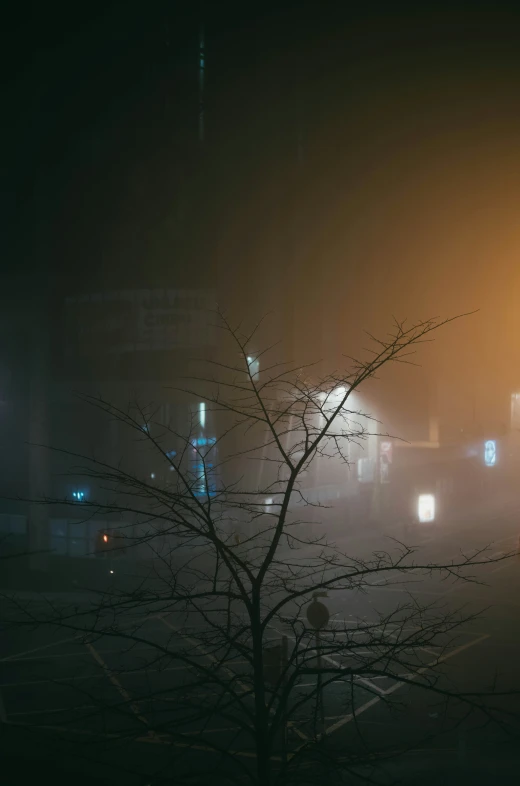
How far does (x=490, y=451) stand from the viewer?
185 ft

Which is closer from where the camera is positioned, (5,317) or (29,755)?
(29,755)

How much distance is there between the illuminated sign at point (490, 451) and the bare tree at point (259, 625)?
75.3 ft

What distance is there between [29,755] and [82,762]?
1163 mm

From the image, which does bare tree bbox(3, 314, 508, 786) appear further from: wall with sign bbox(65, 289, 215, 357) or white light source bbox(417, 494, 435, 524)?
white light source bbox(417, 494, 435, 524)

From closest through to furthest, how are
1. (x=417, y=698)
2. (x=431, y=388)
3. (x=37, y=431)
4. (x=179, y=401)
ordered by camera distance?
(x=417, y=698)
(x=37, y=431)
(x=179, y=401)
(x=431, y=388)

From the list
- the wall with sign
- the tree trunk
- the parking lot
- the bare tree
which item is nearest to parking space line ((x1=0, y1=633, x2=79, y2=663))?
the parking lot

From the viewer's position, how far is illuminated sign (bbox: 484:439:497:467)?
5612 centimetres

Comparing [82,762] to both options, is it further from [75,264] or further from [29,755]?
[75,264]

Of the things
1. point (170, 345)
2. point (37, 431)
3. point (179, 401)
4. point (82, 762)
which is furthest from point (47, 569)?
point (82, 762)

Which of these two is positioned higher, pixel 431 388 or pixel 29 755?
pixel 431 388

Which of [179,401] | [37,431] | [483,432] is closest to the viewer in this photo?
[37,431]

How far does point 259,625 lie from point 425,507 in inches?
1241

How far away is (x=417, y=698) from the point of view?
15062 mm

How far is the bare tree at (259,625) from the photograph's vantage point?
465 centimetres
